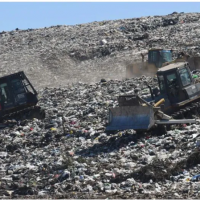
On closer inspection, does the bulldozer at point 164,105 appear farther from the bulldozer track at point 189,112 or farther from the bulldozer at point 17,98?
the bulldozer at point 17,98

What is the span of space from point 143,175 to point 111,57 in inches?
981

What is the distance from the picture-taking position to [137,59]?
3403 centimetres

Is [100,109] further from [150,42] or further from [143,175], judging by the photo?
[150,42]

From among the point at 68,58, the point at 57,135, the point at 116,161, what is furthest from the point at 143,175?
the point at 68,58

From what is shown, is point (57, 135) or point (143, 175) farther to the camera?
point (57, 135)

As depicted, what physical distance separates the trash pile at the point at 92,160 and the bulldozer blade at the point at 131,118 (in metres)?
0.26

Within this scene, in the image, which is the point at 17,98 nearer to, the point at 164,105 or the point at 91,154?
the point at 164,105

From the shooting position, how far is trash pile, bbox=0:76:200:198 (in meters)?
10.9

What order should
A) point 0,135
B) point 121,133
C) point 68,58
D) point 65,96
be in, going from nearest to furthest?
1. point 121,133
2. point 0,135
3. point 65,96
4. point 68,58

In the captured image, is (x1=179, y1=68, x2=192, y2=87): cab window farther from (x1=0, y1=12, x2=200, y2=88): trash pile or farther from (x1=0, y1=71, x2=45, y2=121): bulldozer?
(x1=0, y1=12, x2=200, y2=88): trash pile

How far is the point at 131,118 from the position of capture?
14.6 m

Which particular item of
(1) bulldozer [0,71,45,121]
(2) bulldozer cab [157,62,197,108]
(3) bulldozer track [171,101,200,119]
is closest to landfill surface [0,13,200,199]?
(1) bulldozer [0,71,45,121]

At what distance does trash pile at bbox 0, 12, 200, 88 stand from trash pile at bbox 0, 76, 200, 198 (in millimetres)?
12129

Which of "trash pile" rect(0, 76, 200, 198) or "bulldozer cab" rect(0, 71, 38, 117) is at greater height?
"bulldozer cab" rect(0, 71, 38, 117)
